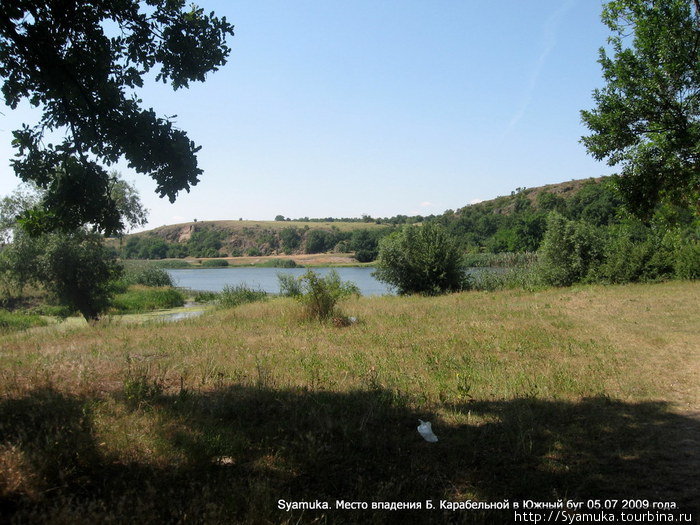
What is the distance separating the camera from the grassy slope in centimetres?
343

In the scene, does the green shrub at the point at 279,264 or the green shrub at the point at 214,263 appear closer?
the green shrub at the point at 279,264

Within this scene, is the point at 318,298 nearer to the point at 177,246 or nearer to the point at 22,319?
the point at 22,319

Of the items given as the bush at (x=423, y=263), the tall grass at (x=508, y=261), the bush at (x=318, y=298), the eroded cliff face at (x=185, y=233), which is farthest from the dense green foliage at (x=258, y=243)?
the bush at (x=318, y=298)

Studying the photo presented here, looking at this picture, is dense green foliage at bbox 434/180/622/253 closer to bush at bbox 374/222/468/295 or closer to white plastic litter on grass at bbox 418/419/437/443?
bush at bbox 374/222/468/295

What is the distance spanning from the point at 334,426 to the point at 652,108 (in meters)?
10.8

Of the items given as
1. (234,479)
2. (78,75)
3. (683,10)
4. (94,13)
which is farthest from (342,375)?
(683,10)

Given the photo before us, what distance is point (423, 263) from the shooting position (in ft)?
90.6

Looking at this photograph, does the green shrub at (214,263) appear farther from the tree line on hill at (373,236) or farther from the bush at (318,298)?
the bush at (318,298)

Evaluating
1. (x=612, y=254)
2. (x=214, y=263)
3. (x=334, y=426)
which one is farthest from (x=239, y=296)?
(x=214, y=263)

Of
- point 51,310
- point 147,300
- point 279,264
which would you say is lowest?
point 147,300

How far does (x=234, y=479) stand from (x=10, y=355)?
22.2 ft

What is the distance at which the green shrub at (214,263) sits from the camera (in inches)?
2768

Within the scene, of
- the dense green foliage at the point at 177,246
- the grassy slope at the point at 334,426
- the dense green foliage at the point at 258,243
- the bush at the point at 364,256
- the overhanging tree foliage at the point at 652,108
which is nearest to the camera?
the grassy slope at the point at 334,426

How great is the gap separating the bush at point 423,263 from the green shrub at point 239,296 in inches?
326
